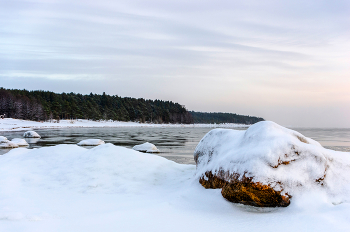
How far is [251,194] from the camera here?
4492mm

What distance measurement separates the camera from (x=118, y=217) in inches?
166

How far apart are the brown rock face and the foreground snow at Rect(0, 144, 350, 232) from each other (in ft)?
0.41

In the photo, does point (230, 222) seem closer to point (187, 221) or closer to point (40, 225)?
point (187, 221)

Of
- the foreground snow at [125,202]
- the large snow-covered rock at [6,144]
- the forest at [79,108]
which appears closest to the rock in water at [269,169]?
the foreground snow at [125,202]

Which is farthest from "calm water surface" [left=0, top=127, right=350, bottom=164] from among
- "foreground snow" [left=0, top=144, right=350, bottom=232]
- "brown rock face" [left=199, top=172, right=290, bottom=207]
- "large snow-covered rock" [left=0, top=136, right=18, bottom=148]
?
"brown rock face" [left=199, top=172, right=290, bottom=207]

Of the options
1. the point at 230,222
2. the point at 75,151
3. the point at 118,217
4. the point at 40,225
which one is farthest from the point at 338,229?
the point at 75,151

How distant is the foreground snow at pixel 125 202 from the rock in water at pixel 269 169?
20 cm

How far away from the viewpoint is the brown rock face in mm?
4414

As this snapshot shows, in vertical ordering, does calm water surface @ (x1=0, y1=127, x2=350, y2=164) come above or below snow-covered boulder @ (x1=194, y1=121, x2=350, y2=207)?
below

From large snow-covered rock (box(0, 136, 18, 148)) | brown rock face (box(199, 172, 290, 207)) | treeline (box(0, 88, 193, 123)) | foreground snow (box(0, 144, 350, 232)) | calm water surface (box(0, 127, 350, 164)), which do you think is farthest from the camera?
treeline (box(0, 88, 193, 123))

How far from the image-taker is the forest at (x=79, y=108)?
7725cm

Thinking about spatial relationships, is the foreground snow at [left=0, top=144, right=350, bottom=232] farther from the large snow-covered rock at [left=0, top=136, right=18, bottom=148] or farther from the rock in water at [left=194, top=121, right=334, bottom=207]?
the large snow-covered rock at [left=0, top=136, right=18, bottom=148]

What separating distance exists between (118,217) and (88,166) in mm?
3516

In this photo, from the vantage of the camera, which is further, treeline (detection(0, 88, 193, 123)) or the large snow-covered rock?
treeline (detection(0, 88, 193, 123))
